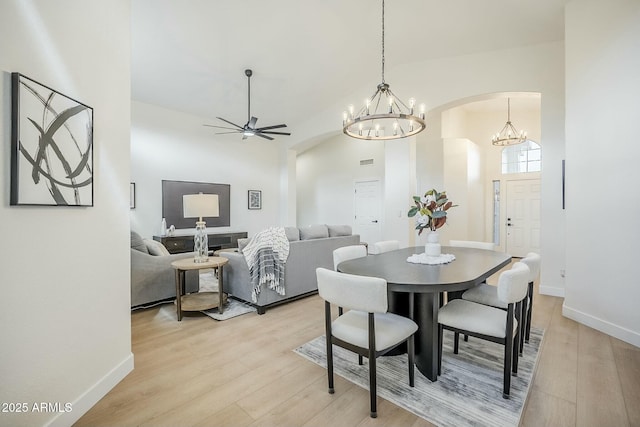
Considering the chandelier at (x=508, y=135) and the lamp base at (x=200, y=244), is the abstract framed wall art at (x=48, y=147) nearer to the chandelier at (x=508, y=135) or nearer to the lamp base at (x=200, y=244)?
the lamp base at (x=200, y=244)

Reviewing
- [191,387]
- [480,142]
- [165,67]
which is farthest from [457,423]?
[480,142]

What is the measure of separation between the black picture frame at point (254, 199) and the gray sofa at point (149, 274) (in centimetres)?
349

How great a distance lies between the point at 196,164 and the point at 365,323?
5.54m

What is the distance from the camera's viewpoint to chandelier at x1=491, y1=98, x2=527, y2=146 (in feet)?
19.5

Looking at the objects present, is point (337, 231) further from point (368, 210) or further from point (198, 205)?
point (368, 210)

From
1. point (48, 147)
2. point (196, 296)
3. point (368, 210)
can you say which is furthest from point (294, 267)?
point (368, 210)

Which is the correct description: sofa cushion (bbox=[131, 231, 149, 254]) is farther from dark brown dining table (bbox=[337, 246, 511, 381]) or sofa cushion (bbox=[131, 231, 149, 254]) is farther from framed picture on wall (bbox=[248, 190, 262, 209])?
framed picture on wall (bbox=[248, 190, 262, 209])

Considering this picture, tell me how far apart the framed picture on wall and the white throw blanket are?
150 inches

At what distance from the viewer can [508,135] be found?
642 centimetres

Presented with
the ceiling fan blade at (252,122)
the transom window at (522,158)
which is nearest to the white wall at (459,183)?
the transom window at (522,158)

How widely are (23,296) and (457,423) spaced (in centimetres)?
227

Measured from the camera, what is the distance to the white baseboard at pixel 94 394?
61.2 inches

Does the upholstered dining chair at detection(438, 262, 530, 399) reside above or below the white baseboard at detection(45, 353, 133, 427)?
above

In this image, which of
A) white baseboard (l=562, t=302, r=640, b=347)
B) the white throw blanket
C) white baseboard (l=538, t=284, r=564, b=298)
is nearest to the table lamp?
the white throw blanket
